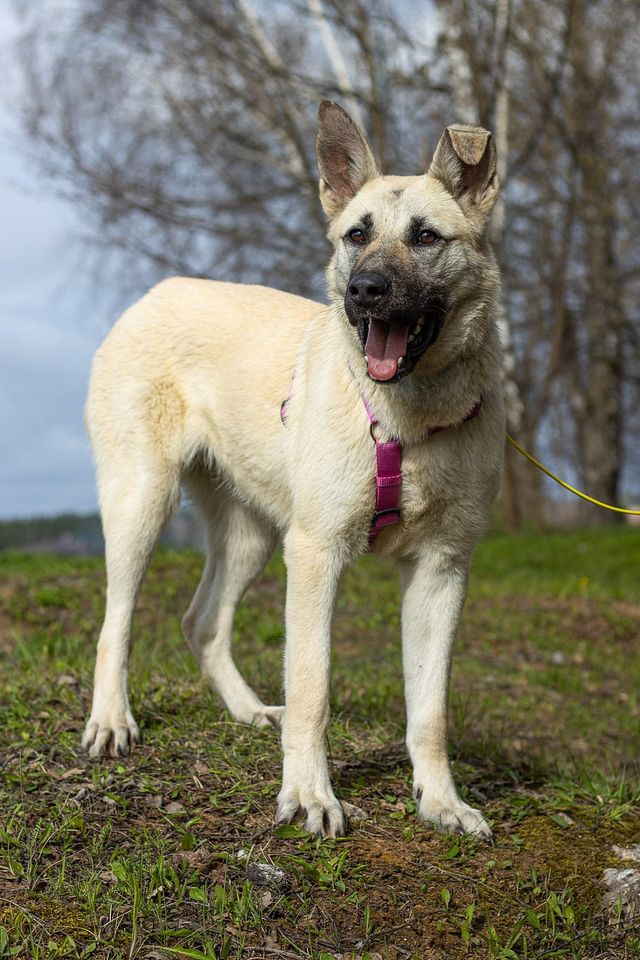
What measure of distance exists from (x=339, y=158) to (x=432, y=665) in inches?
71.9

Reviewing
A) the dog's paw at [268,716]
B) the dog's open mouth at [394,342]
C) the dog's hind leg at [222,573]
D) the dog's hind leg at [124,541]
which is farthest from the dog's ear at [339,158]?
the dog's paw at [268,716]

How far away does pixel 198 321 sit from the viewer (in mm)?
4383

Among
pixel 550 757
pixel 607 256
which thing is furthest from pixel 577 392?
pixel 550 757

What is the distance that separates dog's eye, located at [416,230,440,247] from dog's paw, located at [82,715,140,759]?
208 centimetres

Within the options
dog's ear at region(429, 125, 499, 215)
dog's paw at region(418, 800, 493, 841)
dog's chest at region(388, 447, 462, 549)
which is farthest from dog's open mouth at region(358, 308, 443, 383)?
dog's paw at region(418, 800, 493, 841)

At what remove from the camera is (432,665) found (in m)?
3.54

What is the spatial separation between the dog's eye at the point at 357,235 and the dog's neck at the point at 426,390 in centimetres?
29

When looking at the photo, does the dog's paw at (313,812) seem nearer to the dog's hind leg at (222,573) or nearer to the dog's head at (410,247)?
the dog's hind leg at (222,573)

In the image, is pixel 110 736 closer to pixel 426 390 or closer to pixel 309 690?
pixel 309 690

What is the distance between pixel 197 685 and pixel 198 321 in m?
1.62

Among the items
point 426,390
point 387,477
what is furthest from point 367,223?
point 387,477

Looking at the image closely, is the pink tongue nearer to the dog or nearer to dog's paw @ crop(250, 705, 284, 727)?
the dog

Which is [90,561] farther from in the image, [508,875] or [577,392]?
[577,392]

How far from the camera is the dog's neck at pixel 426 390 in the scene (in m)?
3.35
